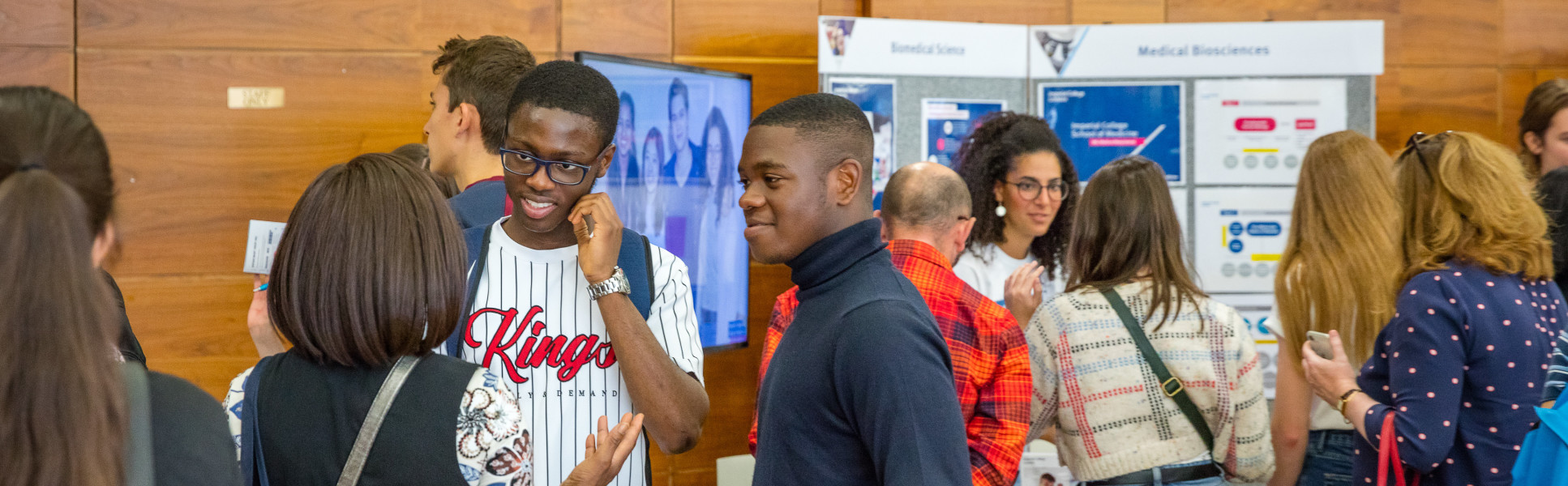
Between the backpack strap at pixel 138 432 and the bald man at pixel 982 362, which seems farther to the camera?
the bald man at pixel 982 362

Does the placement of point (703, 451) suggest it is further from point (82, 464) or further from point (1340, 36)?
point (82, 464)

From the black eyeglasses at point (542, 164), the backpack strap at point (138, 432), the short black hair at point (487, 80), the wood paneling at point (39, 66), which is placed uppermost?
the wood paneling at point (39, 66)

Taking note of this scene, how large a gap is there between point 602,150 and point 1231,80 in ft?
11.4

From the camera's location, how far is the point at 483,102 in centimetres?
246

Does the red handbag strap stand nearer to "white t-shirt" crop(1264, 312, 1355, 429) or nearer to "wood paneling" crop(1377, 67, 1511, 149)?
"white t-shirt" crop(1264, 312, 1355, 429)

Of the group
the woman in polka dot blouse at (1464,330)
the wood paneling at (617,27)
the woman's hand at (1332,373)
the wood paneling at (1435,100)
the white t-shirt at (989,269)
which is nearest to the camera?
the woman in polka dot blouse at (1464,330)

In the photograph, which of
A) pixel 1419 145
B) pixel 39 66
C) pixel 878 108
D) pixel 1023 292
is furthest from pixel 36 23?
pixel 1419 145

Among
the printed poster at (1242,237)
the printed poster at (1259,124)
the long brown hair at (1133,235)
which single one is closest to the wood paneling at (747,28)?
the printed poster at (1259,124)

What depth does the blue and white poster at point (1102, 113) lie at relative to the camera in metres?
4.55

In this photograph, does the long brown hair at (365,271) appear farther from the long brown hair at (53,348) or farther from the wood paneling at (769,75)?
the wood paneling at (769,75)

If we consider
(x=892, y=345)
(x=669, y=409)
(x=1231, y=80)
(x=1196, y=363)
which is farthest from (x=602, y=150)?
(x=1231, y=80)

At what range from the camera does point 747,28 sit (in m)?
4.84

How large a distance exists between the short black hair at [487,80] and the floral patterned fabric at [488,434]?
3.71 feet

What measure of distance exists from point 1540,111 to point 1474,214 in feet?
8.58
